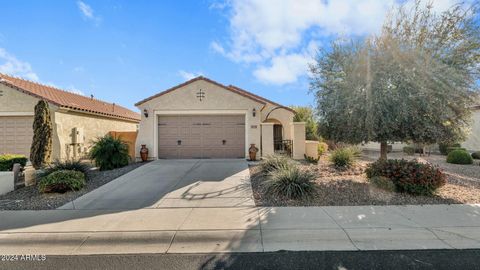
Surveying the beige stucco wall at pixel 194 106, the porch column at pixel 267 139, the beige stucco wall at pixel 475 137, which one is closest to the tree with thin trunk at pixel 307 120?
the porch column at pixel 267 139

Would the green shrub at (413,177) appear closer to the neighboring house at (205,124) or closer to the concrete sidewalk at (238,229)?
the concrete sidewalk at (238,229)

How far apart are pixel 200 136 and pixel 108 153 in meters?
4.47

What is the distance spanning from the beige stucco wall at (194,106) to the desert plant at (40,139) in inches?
157

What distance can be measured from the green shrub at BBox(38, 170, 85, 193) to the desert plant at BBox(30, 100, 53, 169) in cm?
248

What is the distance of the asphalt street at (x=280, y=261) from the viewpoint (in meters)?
3.48

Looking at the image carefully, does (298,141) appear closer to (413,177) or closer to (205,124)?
(205,124)

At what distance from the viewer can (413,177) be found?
22.2ft

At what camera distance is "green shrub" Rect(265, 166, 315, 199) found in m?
6.48

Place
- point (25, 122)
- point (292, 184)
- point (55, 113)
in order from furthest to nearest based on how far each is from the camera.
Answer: point (25, 122) → point (55, 113) → point (292, 184)

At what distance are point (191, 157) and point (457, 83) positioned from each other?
11.2 meters

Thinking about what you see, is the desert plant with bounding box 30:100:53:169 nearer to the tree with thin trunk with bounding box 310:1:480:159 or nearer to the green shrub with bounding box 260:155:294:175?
the green shrub with bounding box 260:155:294:175

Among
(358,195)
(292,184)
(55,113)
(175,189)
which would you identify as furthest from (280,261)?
(55,113)

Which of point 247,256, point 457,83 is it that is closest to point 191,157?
point 247,256

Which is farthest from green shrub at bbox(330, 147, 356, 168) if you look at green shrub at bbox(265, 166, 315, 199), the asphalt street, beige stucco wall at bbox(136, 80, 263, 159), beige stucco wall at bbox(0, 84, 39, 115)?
beige stucco wall at bbox(0, 84, 39, 115)
